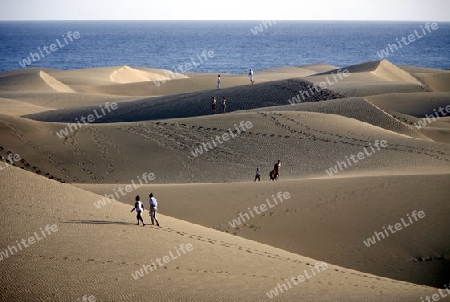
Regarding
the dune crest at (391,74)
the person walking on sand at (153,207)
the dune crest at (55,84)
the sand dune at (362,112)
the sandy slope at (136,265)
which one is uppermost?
the dune crest at (55,84)

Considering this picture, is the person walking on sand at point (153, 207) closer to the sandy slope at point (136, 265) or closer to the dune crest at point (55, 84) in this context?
the sandy slope at point (136, 265)

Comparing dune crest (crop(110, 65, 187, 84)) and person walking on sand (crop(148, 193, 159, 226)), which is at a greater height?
dune crest (crop(110, 65, 187, 84))

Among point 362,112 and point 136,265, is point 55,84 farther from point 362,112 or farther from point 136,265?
point 136,265

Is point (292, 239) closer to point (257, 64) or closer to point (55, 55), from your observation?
point (257, 64)

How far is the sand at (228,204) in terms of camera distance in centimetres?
1026

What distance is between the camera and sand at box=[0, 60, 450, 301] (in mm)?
10258

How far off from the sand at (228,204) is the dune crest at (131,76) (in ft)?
92.8

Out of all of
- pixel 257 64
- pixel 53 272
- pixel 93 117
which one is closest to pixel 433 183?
pixel 53 272

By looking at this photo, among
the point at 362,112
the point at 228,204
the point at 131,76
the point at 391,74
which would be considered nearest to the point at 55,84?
the point at 131,76

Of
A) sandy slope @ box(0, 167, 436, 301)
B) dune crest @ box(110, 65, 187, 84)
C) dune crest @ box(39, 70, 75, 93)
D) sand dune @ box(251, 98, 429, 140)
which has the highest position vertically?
dune crest @ box(110, 65, 187, 84)

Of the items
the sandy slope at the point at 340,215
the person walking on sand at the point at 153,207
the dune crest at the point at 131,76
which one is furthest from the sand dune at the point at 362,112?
the dune crest at the point at 131,76

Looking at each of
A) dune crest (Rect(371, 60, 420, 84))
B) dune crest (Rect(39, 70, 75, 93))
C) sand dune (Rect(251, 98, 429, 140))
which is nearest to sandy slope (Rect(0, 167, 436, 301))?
sand dune (Rect(251, 98, 429, 140))

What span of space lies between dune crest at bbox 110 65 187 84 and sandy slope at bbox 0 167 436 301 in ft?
163

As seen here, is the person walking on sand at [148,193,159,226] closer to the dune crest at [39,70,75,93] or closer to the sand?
the sand
